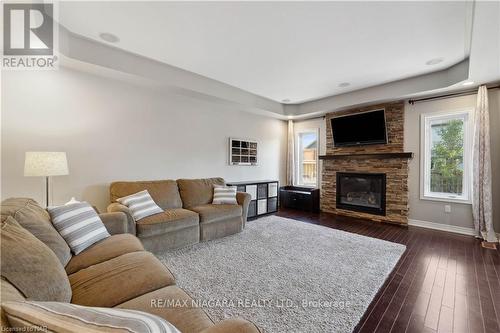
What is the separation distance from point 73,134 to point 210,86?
7.27 feet

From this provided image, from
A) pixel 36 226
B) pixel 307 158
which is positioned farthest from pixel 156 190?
pixel 307 158

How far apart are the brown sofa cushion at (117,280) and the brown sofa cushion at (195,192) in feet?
6.58

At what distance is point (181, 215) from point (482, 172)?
465 cm

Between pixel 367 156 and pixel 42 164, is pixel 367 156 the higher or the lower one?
the higher one

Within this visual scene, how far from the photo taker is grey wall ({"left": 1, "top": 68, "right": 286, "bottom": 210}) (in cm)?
262

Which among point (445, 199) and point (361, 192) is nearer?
point (445, 199)

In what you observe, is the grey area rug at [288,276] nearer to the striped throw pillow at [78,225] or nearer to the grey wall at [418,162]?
the striped throw pillow at [78,225]

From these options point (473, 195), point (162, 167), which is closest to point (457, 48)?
point (473, 195)

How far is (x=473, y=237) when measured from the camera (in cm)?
351

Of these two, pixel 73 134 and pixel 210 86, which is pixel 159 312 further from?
pixel 210 86

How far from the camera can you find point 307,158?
19.9 feet

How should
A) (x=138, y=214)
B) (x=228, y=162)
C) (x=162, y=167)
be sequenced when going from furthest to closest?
(x=228, y=162) → (x=162, y=167) → (x=138, y=214)

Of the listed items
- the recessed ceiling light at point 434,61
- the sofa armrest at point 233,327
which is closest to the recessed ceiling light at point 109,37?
the sofa armrest at point 233,327

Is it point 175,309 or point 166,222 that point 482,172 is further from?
point 166,222
